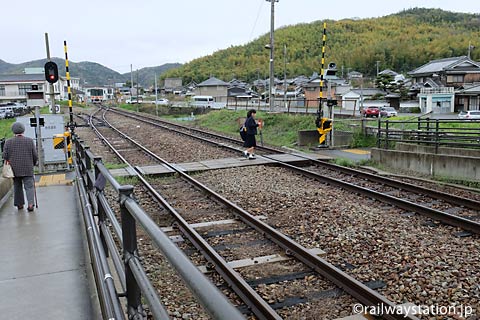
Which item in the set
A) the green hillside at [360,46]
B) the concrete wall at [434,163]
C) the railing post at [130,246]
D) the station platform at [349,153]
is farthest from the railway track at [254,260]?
the green hillside at [360,46]

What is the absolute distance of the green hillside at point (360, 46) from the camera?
330 feet

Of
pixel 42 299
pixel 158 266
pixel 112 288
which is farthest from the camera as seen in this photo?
pixel 158 266

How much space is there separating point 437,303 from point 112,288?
10.1 feet

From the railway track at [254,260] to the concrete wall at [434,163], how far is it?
569 centimetres

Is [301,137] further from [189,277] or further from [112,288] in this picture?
[189,277]

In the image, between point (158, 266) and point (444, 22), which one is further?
point (444, 22)

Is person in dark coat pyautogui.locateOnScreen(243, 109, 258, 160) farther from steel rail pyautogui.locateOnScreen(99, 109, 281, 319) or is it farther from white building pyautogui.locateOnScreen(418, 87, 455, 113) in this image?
white building pyautogui.locateOnScreen(418, 87, 455, 113)

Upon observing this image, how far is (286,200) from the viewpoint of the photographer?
27.9 feet

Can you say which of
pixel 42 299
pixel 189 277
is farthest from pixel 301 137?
pixel 189 277

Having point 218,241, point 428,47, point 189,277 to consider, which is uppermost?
point 428,47

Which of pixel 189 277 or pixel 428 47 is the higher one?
pixel 428 47

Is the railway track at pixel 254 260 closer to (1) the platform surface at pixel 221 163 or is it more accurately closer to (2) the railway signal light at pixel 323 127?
(1) the platform surface at pixel 221 163

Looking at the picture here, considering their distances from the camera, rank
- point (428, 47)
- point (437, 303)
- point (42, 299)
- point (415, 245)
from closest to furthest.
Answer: point (42, 299), point (437, 303), point (415, 245), point (428, 47)

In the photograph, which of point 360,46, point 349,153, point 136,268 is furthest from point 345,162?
point 360,46
